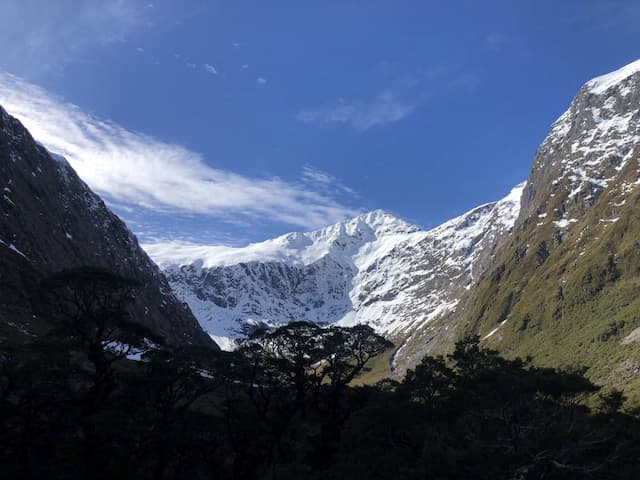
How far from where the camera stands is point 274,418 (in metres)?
56.7

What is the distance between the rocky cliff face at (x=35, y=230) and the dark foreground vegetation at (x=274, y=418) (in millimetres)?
67780

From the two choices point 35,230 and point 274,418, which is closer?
point 274,418

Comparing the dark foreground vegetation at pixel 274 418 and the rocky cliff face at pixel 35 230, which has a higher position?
the rocky cliff face at pixel 35 230

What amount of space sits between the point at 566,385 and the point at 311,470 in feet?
74.4

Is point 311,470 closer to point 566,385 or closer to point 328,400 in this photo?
point 328,400

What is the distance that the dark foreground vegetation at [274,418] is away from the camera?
35.3 meters

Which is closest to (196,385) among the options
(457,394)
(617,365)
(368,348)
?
(368,348)

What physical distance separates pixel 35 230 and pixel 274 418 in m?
118

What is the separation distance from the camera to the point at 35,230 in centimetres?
14625

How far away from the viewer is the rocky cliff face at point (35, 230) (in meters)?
116

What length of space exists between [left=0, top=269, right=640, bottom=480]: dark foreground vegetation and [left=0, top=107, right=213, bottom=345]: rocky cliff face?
6778 cm

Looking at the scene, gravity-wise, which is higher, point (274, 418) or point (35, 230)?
point (35, 230)

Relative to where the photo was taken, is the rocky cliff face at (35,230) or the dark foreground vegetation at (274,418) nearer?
the dark foreground vegetation at (274,418)

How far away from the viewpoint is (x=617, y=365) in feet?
415
